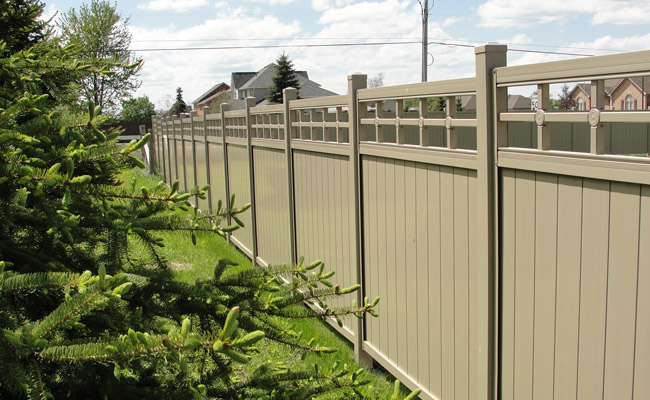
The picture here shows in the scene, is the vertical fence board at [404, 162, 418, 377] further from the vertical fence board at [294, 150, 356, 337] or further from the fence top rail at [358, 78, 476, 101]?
the vertical fence board at [294, 150, 356, 337]

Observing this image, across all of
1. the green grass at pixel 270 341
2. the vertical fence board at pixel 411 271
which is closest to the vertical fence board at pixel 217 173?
the green grass at pixel 270 341

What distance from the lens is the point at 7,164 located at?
1.57m

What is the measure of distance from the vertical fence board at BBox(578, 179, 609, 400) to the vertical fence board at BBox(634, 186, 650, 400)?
0.54 feet

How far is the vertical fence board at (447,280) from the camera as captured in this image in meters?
3.46

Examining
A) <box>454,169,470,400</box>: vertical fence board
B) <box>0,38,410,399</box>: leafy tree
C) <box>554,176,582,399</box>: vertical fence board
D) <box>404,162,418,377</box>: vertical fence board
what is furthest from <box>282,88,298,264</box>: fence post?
<box>0,38,410,399</box>: leafy tree

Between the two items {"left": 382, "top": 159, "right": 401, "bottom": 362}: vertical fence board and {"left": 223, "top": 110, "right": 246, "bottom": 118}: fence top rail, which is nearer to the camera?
{"left": 382, "top": 159, "right": 401, "bottom": 362}: vertical fence board

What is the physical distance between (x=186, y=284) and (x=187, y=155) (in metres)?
12.4

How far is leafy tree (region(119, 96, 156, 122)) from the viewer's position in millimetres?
56575

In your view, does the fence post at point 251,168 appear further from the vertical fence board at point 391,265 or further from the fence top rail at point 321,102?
the vertical fence board at point 391,265

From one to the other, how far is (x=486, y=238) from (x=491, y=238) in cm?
2

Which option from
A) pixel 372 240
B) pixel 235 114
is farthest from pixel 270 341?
pixel 235 114

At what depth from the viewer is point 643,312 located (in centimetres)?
223

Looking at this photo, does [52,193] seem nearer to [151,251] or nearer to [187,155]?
[151,251]

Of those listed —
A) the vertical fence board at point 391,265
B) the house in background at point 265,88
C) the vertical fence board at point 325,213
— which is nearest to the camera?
the vertical fence board at point 391,265
